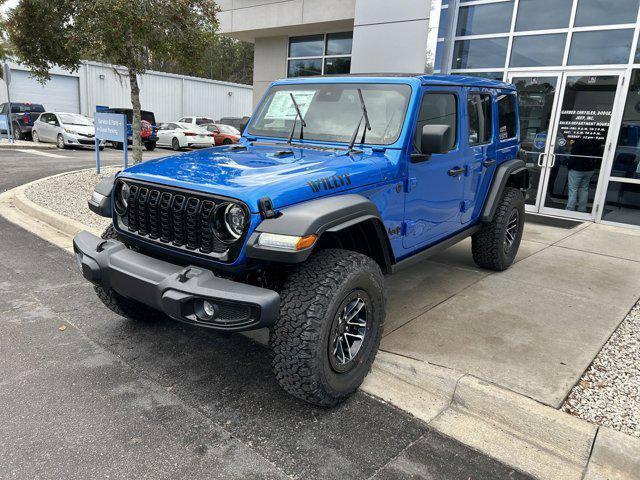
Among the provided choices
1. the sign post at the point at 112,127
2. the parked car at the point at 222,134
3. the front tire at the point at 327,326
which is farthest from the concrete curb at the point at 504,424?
the parked car at the point at 222,134

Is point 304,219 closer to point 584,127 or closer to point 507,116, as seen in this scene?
point 507,116

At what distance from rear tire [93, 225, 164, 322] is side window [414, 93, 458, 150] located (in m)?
2.43

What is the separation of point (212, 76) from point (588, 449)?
6416 centimetres

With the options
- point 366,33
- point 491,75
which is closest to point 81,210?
point 366,33

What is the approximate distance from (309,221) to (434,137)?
1.28m

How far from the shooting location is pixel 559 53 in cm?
867

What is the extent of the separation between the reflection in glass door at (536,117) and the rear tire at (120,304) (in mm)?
7495

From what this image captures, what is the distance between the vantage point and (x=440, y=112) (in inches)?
157

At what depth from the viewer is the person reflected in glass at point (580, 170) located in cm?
848

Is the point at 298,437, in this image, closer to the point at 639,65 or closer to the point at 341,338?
the point at 341,338

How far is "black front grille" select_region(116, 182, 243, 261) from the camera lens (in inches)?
106

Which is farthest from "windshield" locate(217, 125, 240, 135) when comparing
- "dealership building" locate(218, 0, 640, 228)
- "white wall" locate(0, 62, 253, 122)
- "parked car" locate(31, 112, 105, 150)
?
"dealership building" locate(218, 0, 640, 228)

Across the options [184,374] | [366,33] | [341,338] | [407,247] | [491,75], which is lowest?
[184,374]

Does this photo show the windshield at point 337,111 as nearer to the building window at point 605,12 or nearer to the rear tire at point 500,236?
the rear tire at point 500,236
